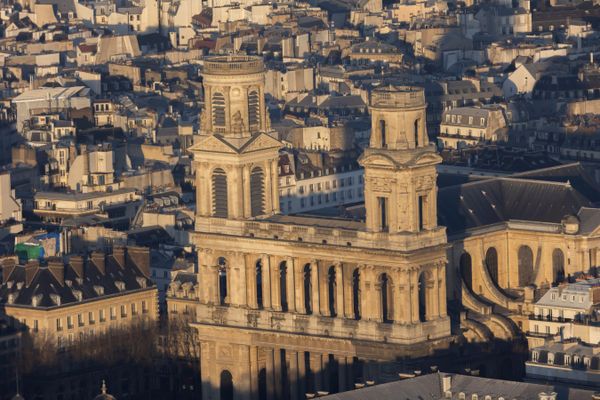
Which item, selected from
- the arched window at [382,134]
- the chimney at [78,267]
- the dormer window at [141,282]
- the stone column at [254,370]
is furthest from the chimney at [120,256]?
the arched window at [382,134]

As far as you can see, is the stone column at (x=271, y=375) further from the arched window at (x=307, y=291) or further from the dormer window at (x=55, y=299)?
the dormer window at (x=55, y=299)

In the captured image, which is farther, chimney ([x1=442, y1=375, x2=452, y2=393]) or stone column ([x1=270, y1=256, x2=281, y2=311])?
stone column ([x1=270, y1=256, x2=281, y2=311])

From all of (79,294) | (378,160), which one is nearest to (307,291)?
(378,160)

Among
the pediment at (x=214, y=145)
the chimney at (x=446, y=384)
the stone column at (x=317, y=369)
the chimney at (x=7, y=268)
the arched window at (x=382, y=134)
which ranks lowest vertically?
the stone column at (x=317, y=369)

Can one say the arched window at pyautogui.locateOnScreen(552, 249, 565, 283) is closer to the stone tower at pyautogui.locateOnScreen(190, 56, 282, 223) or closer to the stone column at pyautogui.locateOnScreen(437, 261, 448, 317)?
the stone column at pyautogui.locateOnScreen(437, 261, 448, 317)

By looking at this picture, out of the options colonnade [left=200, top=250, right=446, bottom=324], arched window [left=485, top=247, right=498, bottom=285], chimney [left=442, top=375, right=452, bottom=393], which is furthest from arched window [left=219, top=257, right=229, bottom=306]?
chimney [left=442, top=375, right=452, bottom=393]

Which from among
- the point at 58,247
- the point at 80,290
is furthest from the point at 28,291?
the point at 58,247
